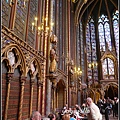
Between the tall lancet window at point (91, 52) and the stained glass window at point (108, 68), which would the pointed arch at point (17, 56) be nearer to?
the tall lancet window at point (91, 52)

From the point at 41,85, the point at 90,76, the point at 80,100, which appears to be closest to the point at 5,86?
the point at 41,85

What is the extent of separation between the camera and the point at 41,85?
278 inches

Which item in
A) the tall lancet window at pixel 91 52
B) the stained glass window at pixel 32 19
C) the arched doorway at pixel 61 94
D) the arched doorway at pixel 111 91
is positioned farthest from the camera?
the tall lancet window at pixel 91 52

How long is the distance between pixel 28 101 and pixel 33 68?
55.7 inches

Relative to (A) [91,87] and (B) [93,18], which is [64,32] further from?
(B) [93,18]

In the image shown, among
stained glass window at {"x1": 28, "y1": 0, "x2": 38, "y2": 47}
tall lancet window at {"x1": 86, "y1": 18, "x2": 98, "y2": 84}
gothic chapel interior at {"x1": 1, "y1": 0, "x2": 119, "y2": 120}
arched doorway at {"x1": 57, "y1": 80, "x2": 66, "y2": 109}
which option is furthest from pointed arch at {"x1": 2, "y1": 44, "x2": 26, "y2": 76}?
tall lancet window at {"x1": 86, "y1": 18, "x2": 98, "y2": 84}

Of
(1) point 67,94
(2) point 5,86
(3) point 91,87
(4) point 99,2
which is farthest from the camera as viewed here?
(4) point 99,2

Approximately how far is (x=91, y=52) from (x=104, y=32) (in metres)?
3.56

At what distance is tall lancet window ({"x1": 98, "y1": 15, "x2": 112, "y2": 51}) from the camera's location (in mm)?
19922

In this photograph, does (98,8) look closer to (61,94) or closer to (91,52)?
(91,52)

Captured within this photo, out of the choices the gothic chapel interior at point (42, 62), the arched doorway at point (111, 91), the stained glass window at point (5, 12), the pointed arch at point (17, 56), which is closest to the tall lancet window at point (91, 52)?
the gothic chapel interior at point (42, 62)

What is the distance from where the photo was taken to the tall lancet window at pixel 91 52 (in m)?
18.4

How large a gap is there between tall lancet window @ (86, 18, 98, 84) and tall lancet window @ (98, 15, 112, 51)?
0.95 metres

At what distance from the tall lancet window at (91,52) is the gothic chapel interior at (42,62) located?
12cm
